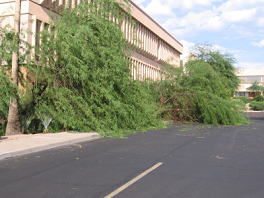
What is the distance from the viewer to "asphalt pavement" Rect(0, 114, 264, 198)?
5.09 metres

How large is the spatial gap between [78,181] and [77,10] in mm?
10214

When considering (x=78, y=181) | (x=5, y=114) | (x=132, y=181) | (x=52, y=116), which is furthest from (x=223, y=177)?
(x=5, y=114)

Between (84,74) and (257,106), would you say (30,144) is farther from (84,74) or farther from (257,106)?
(257,106)

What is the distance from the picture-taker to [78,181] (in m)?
5.68

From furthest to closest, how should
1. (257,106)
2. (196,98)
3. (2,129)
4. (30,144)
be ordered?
(257,106) → (196,98) → (2,129) → (30,144)

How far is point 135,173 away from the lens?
633cm

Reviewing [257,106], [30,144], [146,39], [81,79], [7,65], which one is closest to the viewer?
[30,144]

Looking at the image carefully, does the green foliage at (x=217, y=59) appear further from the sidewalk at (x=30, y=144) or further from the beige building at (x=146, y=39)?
the sidewalk at (x=30, y=144)

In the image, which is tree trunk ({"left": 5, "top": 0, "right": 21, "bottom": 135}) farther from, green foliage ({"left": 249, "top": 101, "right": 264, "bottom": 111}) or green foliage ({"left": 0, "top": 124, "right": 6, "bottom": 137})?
green foliage ({"left": 249, "top": 101, "right": 264, "bottom": 111})

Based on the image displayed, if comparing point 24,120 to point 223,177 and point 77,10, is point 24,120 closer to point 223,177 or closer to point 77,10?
point 77,10

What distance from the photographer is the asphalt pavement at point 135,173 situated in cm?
509

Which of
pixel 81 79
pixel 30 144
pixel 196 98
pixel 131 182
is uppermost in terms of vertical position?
pixel 81 79

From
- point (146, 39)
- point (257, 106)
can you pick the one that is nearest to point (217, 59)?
point (146, 39)

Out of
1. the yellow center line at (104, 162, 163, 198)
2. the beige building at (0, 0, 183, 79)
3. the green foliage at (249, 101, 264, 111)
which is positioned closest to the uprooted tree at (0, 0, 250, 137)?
the beige building at (0, 0, 183, 79)
